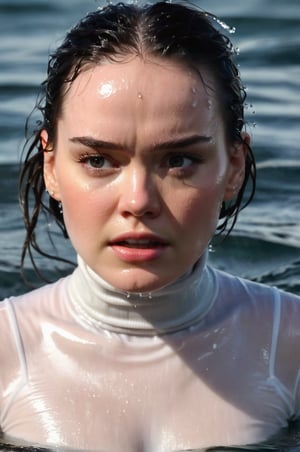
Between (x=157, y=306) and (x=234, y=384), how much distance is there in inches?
11.4

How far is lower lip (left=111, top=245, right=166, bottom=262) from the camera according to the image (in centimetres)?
303

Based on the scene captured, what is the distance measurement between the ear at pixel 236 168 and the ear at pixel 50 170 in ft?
1.41

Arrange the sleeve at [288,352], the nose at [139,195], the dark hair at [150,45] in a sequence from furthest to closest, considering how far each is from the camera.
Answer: the sleeve at [288,352], the dark hair at [150,45], the nose at [139,195]

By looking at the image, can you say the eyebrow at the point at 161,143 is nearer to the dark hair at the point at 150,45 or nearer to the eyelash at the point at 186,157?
the eyelash at the point at 186,157

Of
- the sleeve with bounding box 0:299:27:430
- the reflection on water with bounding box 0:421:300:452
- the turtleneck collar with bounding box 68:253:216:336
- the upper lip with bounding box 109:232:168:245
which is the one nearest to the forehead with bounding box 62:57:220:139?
the upper lip with bounding box 109:232:168:245

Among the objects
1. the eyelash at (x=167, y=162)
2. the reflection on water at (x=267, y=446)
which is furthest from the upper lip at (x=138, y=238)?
the reflection on water at (x=267, y=446)

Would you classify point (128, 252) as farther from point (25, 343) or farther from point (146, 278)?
point (25, 343)

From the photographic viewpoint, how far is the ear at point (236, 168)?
3285mm

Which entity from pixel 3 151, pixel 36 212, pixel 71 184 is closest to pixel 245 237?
pixel 3 151

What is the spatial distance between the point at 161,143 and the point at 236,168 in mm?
365

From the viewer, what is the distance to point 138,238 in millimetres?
3023

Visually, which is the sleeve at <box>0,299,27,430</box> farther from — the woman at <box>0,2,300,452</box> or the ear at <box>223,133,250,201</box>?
the ear at <box>223,133,250,201</box>

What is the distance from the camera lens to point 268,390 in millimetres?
3377

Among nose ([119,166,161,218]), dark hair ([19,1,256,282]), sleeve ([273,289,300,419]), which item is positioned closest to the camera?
nose ([119,166,161,218])
